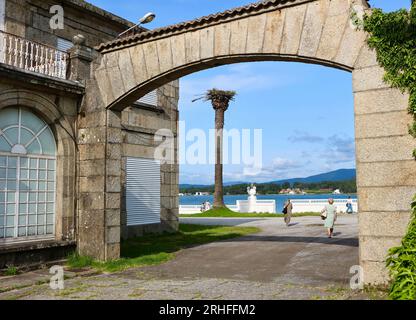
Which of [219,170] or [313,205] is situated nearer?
[313,205]

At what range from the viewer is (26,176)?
386 inches

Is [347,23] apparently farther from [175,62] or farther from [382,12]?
[175,62]

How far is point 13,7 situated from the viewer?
12.3m

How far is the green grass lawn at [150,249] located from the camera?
388 inches

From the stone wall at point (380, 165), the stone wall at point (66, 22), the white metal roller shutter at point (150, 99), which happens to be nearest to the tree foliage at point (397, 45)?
the stone wall at point (380, 165)

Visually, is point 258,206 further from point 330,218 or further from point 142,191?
point 330,218

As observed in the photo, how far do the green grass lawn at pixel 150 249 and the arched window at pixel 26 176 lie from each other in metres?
1.26

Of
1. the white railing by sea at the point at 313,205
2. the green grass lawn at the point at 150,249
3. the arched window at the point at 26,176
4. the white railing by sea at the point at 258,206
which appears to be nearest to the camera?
the arched window at the point at 26,176

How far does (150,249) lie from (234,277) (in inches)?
174

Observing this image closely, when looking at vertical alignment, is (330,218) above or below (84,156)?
below

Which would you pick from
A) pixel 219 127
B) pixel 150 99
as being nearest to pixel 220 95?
pixel 219 127

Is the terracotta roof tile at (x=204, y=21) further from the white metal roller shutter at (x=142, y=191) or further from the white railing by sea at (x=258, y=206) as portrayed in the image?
the white railing by sea at (x=258, y=206)

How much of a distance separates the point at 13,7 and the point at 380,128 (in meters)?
10.7

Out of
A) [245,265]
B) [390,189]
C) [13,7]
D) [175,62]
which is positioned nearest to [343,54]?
[390,189]
